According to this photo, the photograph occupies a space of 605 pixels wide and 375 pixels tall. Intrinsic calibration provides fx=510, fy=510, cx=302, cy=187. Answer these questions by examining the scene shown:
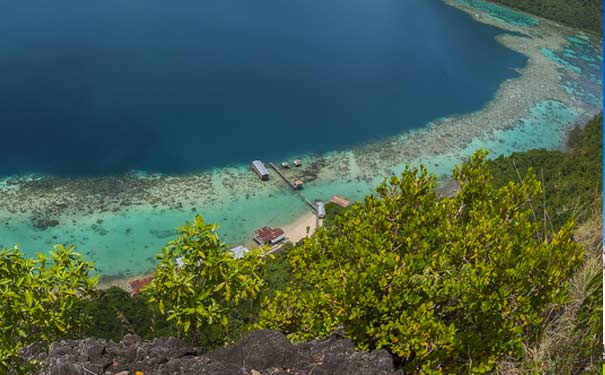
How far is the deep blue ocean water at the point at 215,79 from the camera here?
49656mm

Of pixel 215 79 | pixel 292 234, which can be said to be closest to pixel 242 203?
pixel 292 234

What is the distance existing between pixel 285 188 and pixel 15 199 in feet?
72.6

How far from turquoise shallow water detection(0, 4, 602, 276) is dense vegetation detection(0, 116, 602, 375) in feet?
70.2

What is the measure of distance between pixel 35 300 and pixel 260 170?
109 feet

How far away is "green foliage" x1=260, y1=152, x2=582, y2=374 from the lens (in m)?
13.4

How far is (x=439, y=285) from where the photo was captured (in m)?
14.0

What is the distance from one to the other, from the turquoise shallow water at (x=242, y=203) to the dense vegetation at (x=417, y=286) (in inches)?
843

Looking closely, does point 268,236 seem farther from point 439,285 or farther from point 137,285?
point 439,285

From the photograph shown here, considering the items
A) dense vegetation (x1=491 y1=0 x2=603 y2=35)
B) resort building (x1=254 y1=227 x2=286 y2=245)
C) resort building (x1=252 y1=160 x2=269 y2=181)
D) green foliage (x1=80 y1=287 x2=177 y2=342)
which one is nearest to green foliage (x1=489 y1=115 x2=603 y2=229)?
resort building (x1=254 y1=227 x2=286 y2=245)

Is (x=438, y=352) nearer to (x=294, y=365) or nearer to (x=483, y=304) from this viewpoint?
(x=483, y=304)

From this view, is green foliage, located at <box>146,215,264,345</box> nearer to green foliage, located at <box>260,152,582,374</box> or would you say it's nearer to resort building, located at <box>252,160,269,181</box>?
Result: green foliage, located at <box>260,152,582,374</box>

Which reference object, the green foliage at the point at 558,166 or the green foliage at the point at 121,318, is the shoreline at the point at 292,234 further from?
the green foliage at the point at 558,166

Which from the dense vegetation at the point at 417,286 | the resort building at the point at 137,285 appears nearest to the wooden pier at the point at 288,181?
the resort building at the point at 137,285

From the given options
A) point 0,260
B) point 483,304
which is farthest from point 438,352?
point 0,260
